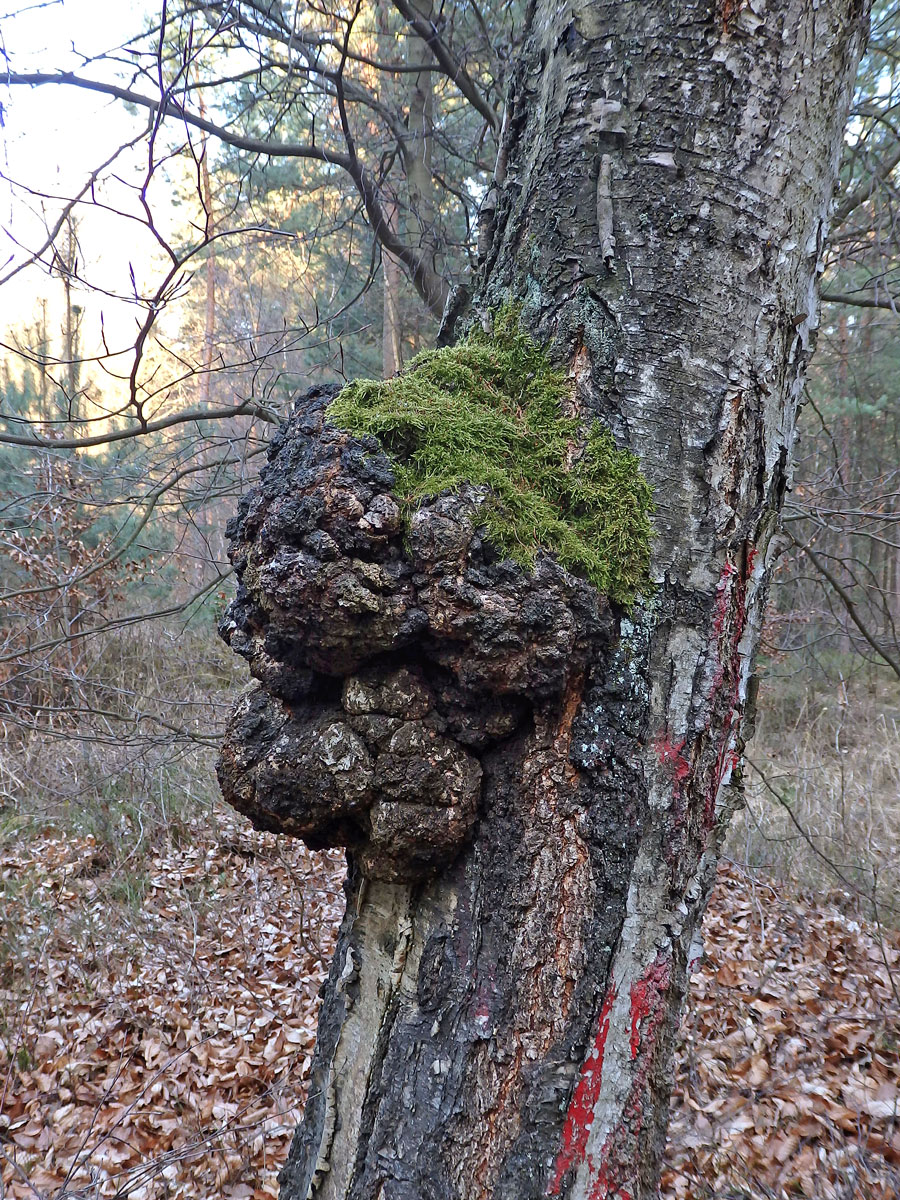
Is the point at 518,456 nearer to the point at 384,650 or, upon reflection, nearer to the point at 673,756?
the point at 384,650

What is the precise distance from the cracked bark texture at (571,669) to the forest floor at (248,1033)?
1537 millimetres

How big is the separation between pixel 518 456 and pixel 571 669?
0.39m

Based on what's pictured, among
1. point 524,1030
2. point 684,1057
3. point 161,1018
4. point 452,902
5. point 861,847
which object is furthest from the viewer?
point 861,847

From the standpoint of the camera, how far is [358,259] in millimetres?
7488

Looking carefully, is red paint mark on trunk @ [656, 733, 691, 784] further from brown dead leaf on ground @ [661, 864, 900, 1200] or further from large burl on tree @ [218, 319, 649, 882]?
brown dead leaf on ground @ [661, 864, 900, 1200]

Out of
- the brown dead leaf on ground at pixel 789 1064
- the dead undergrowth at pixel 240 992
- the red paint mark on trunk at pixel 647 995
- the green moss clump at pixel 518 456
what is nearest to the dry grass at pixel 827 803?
the dead undergrowth at pixel 240 992

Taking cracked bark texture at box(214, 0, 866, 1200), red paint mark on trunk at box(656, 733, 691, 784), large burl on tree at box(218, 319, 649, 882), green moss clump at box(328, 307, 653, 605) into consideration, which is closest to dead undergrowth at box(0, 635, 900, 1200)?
cracked bark texture at box(214, 0, 866, 1200)

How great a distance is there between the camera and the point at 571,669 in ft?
3.68

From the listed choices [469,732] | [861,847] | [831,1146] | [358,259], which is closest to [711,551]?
[469,732]

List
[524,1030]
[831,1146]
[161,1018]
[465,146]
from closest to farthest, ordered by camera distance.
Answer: [524,1030] → [831,1146] → [161,1018] → [465,146]

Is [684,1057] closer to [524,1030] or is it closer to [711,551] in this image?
[524,1030]

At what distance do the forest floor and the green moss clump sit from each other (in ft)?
6.93

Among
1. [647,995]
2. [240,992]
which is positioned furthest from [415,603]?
[240,992]

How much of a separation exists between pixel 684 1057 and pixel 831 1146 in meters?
0.69
